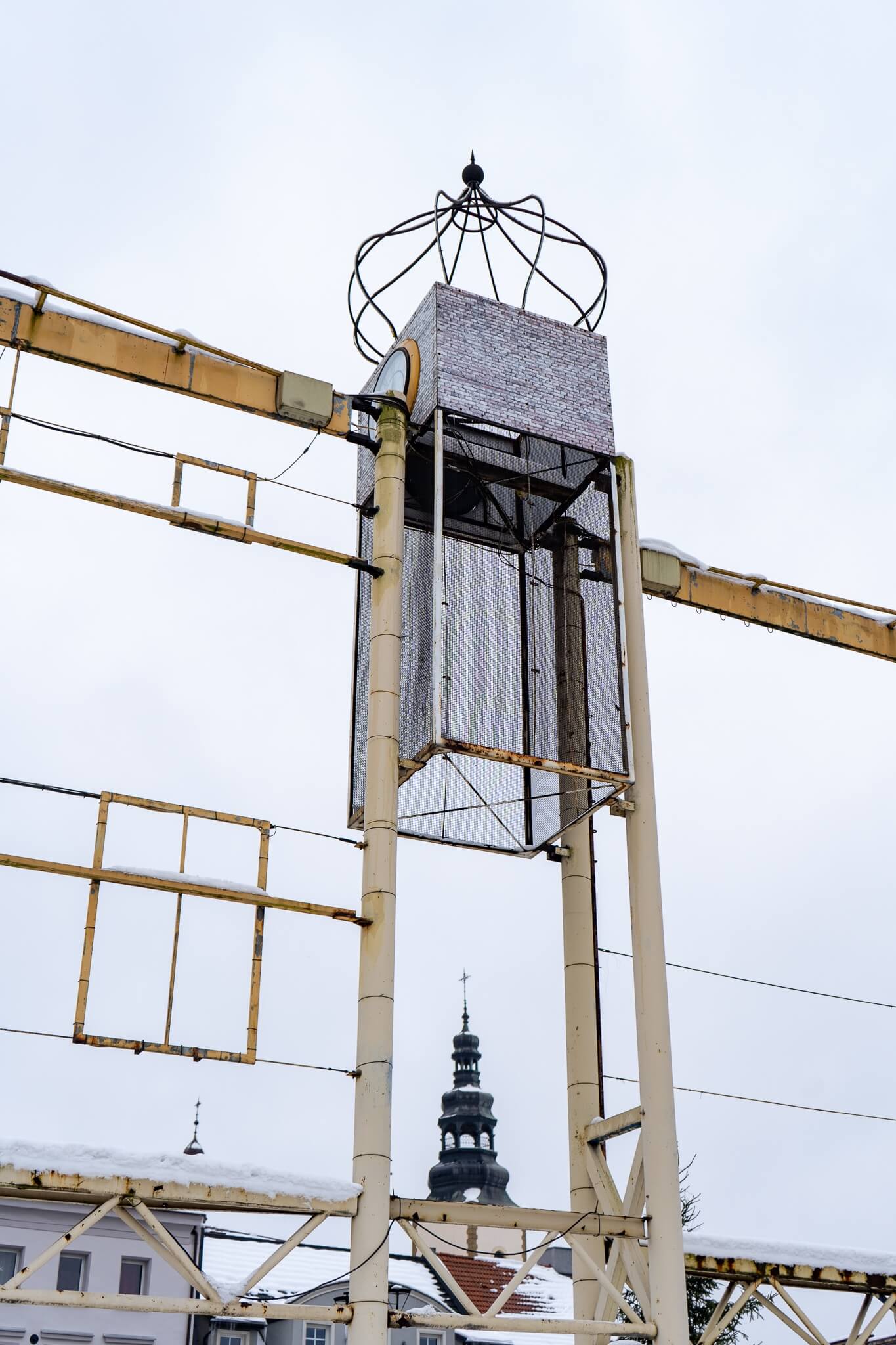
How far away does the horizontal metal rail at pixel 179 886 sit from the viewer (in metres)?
13.3

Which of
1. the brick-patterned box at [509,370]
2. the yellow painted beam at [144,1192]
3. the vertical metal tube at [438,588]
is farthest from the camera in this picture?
the brick-patterned box at [509,370]

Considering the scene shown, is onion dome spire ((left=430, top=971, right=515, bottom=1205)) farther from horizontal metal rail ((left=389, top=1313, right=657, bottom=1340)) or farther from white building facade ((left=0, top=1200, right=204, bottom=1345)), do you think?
horizontal metal rail ((left=389, top=1313, right=657, bottom=1340))

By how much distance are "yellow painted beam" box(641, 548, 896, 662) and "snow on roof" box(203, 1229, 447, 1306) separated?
25.8m

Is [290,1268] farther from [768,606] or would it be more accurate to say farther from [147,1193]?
[147,1193]

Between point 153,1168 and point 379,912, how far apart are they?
3.18 meters

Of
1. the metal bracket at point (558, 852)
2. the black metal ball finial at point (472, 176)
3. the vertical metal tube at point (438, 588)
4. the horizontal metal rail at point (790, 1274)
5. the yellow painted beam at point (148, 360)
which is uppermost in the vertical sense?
the black metal ball finial at point (472, 176)

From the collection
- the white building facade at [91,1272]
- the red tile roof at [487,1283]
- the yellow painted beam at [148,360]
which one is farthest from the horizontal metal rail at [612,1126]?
the red tile roof at [487,1283]

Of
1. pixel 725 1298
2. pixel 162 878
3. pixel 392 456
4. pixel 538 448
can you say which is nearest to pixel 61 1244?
pixel 162 878

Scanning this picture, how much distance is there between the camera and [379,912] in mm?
14305

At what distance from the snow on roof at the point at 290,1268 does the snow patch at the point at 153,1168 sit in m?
28.7

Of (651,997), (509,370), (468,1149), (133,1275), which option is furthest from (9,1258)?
(468,1149)

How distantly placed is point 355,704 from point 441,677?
8.38ft

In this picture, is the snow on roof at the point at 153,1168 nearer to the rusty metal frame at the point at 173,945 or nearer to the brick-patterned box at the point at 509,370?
the rusty metal frame at the point at 173,945

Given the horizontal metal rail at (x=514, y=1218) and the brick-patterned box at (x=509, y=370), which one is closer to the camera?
the horizontal metal rail at (x=514, y=1218)
